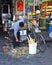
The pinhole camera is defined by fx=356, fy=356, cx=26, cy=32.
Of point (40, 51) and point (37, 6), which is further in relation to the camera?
point (37, 6)

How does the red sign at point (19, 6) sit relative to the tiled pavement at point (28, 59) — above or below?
above

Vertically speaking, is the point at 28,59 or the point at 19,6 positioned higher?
the point at 19,6

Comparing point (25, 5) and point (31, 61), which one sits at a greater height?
point (25, 5)

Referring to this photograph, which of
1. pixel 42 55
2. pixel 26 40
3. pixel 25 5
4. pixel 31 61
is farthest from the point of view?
pixel 25 5

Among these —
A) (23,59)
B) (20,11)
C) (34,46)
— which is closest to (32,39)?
(34,46)

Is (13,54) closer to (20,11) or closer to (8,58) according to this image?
(8,58)

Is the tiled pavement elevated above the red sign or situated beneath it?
situated beneath

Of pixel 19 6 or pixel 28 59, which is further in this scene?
pixel 19 6

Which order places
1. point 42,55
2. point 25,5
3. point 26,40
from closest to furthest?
point 42,55
point 26,40
point 25,5

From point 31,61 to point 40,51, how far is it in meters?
A: 1.34

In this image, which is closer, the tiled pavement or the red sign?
the tiled pavement

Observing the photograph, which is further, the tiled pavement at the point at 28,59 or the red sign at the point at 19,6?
the red sign at the point at 19,6

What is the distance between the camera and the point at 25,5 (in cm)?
1559

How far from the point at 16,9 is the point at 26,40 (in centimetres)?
323
